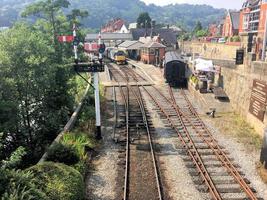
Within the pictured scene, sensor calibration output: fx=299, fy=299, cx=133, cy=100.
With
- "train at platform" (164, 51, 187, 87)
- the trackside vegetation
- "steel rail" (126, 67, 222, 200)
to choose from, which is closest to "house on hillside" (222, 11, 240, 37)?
"train at platform" (164, 51, 187, 87)

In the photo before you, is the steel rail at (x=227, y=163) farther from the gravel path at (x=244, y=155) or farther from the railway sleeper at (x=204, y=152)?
the gravel path at (x=244, y=155)

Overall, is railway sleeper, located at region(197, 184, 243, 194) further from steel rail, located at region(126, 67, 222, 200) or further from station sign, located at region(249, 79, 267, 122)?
station sign, located at region(249, 79, 267, 122)

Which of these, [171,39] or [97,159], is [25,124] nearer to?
[97,159]

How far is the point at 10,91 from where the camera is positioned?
12859mm

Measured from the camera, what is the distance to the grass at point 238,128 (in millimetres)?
15130

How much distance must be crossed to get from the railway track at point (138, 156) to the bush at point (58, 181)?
1.74 metres

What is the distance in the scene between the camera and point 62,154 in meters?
11.8

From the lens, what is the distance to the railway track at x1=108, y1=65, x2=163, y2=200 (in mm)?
10586

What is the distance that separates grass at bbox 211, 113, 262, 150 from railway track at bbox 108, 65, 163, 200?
4.42 metres

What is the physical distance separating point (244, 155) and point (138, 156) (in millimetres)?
4808

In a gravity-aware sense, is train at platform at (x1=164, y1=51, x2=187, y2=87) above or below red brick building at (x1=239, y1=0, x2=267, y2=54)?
below

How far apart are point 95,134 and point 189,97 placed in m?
11.6

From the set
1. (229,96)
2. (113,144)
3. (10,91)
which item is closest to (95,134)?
(113,144)

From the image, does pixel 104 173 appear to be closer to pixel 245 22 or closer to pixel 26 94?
pixel 26 94
